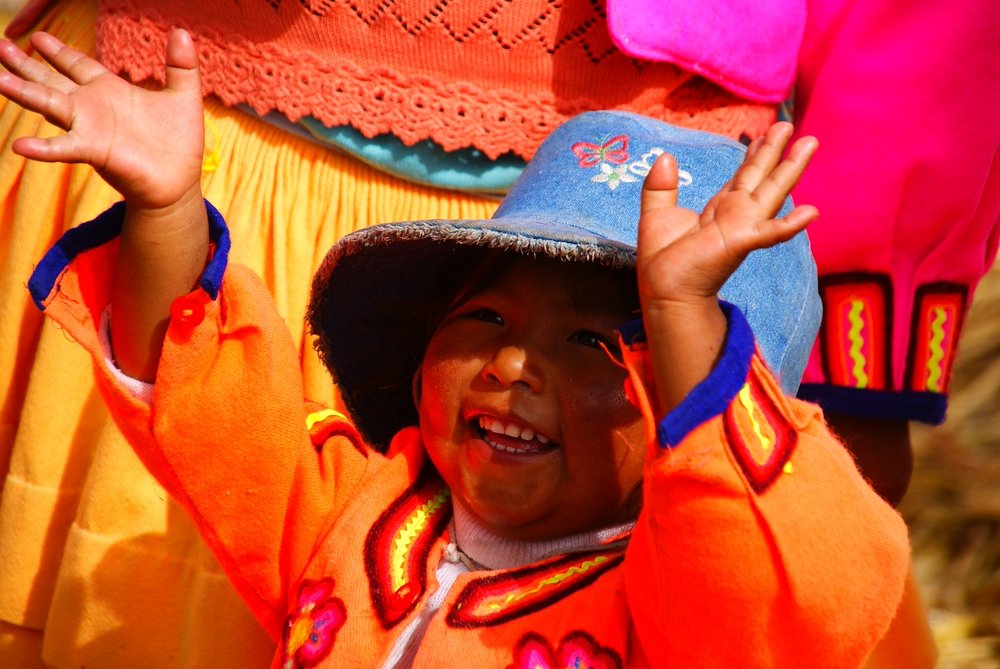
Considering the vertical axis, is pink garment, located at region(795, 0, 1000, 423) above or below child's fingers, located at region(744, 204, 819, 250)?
below

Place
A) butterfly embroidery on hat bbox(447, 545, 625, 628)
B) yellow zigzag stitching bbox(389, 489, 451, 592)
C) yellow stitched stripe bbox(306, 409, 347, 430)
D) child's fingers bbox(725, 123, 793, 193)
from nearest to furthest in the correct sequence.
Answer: child's fingers bbox(725, 123, 793, 193) → butterfly embroidery on hat bbox(447, 545, 625, 628) → yellow zigzag stitching bbox(389, 489, 451, 592) → yellow stitched stripe bbox(306, 409, 347, 430)

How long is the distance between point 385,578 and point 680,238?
0.67 m

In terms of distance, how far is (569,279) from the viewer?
6.29 ft

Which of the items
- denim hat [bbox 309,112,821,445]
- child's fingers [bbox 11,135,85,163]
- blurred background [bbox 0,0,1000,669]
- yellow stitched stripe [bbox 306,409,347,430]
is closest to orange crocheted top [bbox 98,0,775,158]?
denim hat [bbox 309,112,821,445]

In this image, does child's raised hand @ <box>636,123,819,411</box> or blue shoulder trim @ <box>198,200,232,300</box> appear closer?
child's raised hand @ <box>636,123,819,411</box>

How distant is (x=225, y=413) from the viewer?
73.6 inches

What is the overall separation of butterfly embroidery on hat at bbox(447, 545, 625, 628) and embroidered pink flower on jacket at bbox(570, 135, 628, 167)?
54 centimetres

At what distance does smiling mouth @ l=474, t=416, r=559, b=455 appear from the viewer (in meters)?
1.85

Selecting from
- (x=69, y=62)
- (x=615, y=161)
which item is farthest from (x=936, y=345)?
(x=69, y=62)

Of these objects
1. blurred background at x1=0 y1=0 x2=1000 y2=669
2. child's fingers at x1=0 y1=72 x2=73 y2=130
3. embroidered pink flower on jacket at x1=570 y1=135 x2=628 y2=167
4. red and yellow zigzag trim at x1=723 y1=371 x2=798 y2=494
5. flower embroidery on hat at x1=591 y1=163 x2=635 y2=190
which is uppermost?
child's fingers at x1=0 y1=72 x2=73 y2=130

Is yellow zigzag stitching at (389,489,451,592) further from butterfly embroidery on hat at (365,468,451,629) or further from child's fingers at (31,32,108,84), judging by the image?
child's fingers at (31,32,108,84)

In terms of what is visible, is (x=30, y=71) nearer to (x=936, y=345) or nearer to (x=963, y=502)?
(x=936, y=345)

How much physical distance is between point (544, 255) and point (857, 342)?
36.2 inches

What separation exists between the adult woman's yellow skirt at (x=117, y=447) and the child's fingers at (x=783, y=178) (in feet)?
2.79
